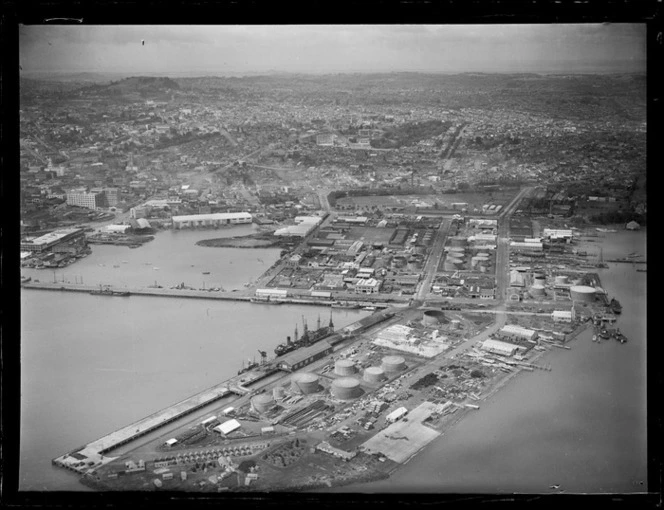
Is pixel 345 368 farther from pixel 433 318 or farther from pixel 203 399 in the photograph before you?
pixel 203 399

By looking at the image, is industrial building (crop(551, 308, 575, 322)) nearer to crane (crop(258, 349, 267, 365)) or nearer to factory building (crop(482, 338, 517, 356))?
factory building (crop(482, 338, 517, 356))

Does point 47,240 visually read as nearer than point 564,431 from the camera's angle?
No

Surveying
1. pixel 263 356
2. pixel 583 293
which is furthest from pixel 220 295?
pixel 583 293

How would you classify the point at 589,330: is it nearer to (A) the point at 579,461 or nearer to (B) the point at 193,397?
(A) the point at 579,461

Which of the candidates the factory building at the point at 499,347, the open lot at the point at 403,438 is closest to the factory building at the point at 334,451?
the open lot at the point at 403,438
